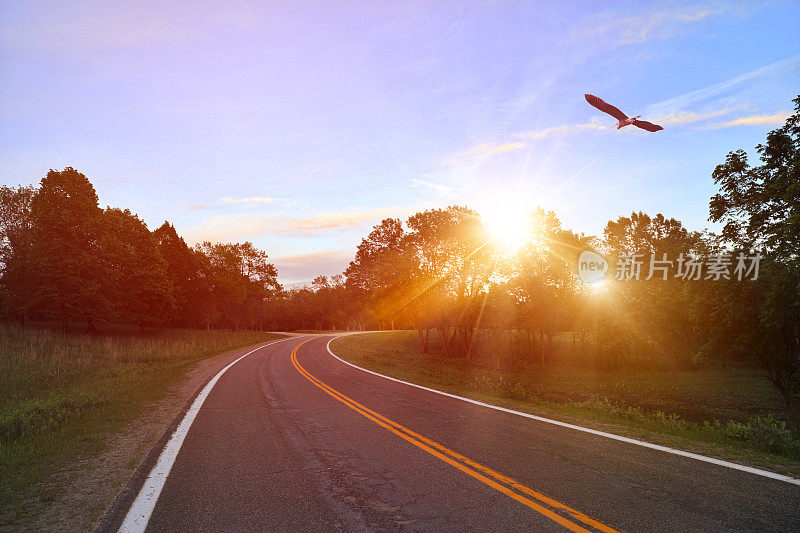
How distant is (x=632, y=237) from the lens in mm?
51312

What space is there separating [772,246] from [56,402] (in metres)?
23.7

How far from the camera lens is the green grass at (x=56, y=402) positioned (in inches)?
230

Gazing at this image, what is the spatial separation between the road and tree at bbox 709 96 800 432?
40.0 feet

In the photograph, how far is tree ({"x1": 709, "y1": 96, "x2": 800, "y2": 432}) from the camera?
47.2 ft

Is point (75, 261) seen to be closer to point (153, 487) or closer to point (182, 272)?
point (182, 272)

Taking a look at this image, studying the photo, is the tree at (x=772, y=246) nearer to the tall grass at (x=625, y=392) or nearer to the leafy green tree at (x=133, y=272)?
the tall grass at (x=625, y=392)

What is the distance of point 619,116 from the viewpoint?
38.7ft

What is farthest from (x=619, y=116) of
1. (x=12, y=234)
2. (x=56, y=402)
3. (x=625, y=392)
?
(x=12, y=234)

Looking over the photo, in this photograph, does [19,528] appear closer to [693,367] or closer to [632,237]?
[693,367]

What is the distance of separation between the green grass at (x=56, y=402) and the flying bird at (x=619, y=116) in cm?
1390

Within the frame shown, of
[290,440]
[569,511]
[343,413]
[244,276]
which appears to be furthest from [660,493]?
[244,276]

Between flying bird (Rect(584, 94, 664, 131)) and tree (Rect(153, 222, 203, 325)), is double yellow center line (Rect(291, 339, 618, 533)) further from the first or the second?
tree (Rect(153, 222, 203, 325))

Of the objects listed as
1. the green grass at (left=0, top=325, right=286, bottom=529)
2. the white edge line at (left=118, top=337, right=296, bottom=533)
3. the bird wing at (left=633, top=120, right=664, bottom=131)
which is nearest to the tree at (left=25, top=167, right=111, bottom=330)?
the green grass at (left=0, top=325, right=286, bottom=529)

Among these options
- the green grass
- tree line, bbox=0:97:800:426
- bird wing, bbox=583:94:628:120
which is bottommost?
the green grass
